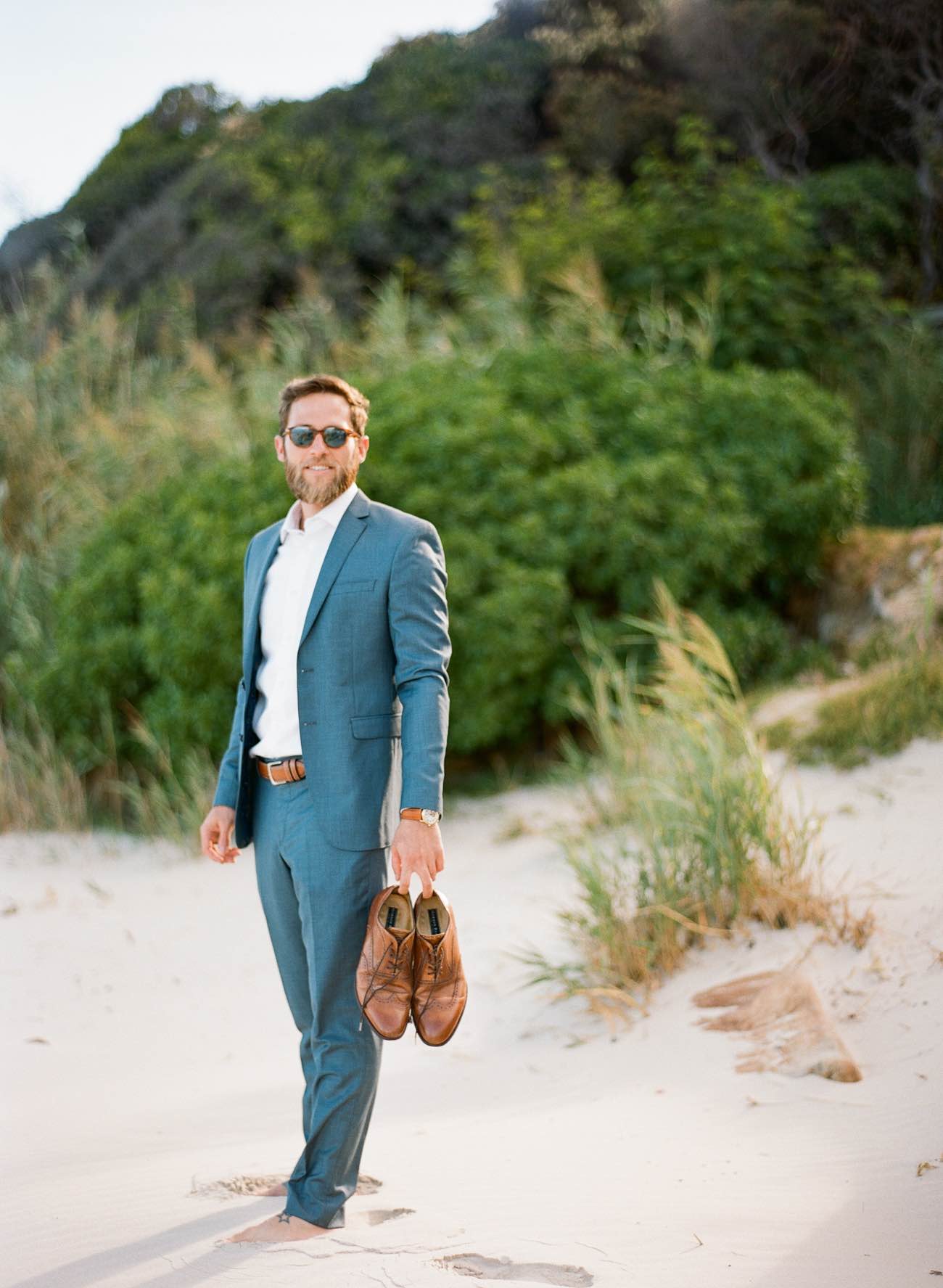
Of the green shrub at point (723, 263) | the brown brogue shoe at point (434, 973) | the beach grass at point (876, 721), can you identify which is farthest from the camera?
the green shrub at point (723, 263)

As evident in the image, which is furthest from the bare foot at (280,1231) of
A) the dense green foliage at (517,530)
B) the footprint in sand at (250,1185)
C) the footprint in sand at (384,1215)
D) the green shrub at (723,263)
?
the green shrub at (723,263)

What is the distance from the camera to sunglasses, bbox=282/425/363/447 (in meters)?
2.88

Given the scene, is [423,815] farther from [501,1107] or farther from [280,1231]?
[501,1107]

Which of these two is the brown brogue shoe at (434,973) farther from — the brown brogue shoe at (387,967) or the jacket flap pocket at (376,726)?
the jacket flap pocket at (376,726)

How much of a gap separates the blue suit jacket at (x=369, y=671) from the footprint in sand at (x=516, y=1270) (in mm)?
900

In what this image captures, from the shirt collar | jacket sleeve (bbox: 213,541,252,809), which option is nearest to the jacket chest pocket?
the shirt collar

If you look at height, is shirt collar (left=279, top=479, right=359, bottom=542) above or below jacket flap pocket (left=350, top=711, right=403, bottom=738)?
above

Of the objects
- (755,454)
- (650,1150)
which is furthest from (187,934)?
(755,454)

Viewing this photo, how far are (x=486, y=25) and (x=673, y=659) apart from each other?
43.1 feet

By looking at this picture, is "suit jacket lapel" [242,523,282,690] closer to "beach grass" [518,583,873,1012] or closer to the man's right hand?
the man's right hand

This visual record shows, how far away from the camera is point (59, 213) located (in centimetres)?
1739

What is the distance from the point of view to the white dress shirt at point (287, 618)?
2.89m

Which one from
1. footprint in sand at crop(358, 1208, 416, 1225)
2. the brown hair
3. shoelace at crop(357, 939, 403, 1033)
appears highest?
the brown hair

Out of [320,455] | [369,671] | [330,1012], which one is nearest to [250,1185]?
[330,1012]
